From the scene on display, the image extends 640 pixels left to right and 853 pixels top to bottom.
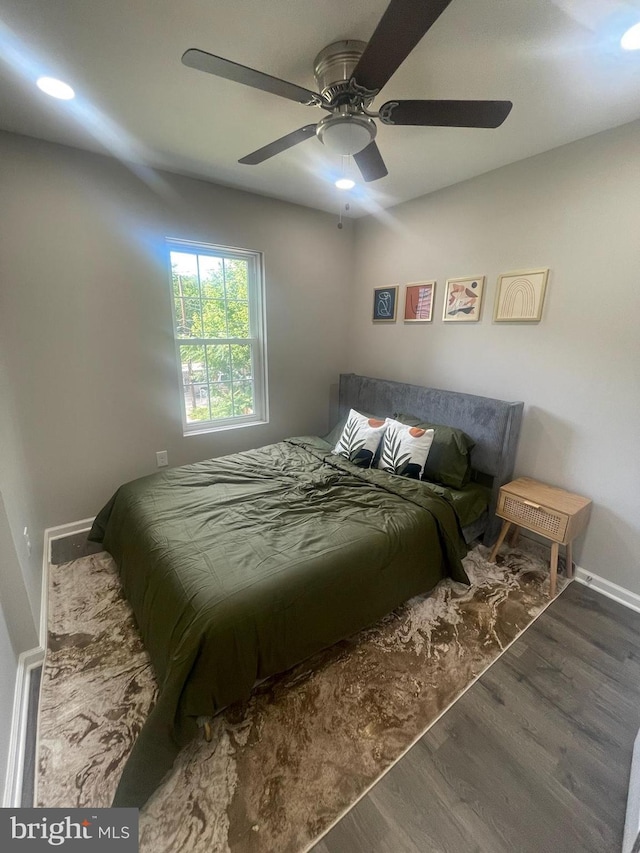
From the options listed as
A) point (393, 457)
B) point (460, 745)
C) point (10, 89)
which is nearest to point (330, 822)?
point (460, 745)

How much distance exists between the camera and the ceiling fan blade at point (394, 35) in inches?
34.9

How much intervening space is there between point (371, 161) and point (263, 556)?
1984 mm

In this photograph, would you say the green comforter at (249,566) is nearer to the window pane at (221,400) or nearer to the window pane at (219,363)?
the window pane at (221,400)

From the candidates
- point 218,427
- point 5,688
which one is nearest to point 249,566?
point 5,688

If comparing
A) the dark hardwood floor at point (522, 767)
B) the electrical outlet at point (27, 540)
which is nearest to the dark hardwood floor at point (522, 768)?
the dark hardwood floor at point (522, 767)

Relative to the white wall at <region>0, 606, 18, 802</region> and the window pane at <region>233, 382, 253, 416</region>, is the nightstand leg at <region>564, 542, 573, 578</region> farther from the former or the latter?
the white wall at <region>0, 606, 18, 802</region>

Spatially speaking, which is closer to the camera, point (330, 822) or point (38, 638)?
point (330, 822)

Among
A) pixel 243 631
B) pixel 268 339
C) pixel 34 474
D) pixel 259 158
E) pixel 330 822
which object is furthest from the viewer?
pixel 268 339

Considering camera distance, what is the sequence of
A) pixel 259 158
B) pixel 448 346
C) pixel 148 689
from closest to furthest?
pixel 148 689, pixel 259 158, pixel 448 346

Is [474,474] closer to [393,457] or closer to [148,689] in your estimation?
[393,457]

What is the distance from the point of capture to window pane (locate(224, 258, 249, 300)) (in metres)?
2.98

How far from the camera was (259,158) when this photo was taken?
Answer: 1710mm

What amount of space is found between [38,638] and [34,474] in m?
1.13

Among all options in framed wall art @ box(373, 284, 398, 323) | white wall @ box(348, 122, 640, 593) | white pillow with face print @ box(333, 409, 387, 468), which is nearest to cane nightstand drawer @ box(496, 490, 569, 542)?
white wall @ box(348, 122, 640, 593)
